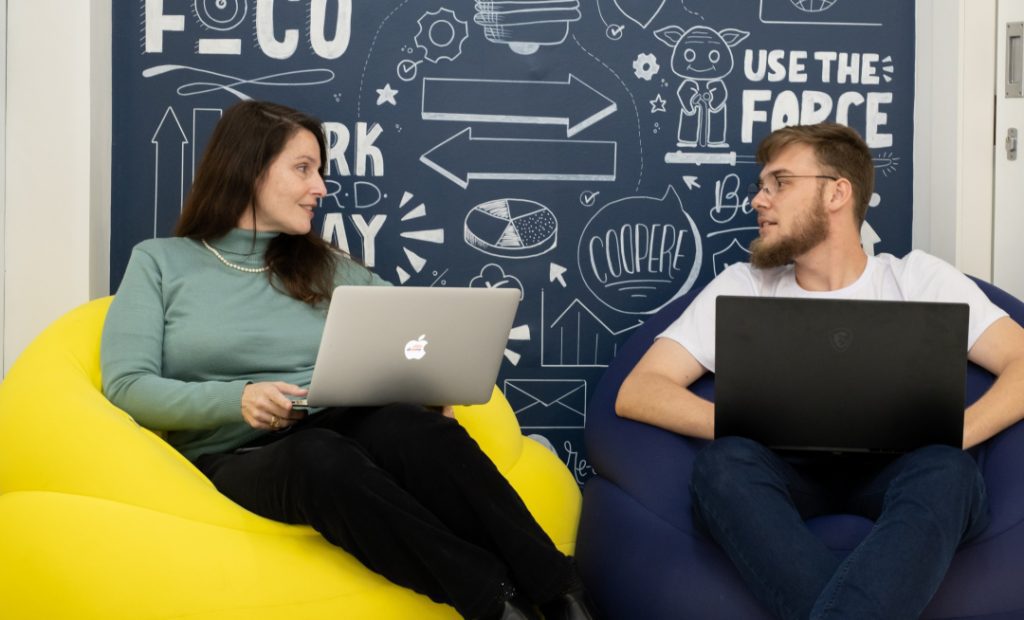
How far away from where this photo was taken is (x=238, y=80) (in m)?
2.94

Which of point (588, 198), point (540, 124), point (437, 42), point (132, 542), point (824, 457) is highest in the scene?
point (437, 42)

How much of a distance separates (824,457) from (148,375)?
134cm

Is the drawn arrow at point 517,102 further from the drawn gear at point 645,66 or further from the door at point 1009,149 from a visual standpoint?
the door at point 1009,149

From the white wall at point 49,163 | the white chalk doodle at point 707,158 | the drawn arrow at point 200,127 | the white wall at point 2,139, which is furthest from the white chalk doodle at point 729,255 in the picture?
the white wall at point 2,139

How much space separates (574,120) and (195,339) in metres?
1.33

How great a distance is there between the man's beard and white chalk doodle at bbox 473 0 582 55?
3.01 feet

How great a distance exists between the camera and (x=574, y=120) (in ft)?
9.96

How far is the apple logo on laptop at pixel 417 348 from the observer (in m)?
1.92

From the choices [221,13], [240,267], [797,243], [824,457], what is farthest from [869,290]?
[221,13]

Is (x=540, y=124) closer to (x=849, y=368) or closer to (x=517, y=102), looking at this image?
(x=517, y=102)

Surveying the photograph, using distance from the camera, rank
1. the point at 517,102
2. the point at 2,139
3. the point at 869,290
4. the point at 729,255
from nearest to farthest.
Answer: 1. the point at 869,290
2. the point at 2,139
3. the point at 517,102
4. the point at 729,255

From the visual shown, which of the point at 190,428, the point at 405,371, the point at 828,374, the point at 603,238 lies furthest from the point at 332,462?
the point at 603,238

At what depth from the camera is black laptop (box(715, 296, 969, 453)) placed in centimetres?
191

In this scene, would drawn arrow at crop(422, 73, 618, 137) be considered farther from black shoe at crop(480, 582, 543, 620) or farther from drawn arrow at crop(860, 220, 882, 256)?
black shoe at crop(480, 582, 543, 620)
